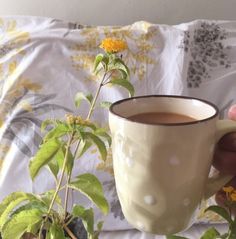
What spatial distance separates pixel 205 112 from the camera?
11.4 inches

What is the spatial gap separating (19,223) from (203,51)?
55 cm

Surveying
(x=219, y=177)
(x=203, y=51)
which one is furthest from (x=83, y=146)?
(x=203, y=51)

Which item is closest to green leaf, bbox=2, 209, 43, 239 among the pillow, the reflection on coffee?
the reflection on coffee

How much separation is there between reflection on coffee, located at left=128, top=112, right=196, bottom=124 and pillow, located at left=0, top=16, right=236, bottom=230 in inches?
15.1

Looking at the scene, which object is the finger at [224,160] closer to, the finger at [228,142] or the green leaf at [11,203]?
the finger at [228,142]

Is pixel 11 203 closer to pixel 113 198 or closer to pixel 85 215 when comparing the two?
pixel 85 215

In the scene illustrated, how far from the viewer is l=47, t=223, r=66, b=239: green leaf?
34 cm

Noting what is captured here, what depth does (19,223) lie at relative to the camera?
0.33 meters

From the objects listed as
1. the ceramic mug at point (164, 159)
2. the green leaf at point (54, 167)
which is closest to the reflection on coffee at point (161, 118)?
the ceramic mug at point (164, 159)

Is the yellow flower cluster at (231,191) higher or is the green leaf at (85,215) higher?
the yellow flower cluster at (231,191)

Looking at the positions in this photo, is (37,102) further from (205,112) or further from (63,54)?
(205,112)

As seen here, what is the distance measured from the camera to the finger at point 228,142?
0.97 feet

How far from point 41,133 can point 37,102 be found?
59mm

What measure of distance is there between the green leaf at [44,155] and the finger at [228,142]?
130 mm
